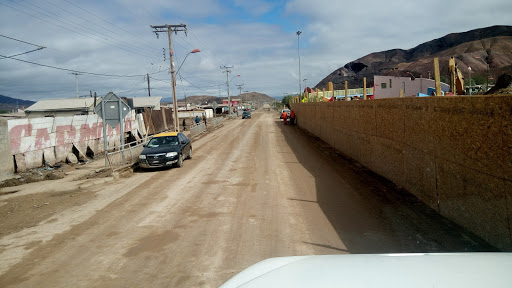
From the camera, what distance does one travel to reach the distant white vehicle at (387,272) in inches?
83.6

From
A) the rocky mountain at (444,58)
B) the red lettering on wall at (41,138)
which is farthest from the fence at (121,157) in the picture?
the rocky mountain at (444,58)

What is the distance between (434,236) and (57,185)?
12.1 metres

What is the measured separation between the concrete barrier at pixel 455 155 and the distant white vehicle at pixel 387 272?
329cm

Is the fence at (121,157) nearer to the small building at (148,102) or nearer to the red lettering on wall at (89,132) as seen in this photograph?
the red lettering on wall at (89,132)

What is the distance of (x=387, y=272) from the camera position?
Result: 2326mm

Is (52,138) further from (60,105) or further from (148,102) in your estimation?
(148,102)

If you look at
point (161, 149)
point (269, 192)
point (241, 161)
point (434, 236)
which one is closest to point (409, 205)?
point (434, 236)

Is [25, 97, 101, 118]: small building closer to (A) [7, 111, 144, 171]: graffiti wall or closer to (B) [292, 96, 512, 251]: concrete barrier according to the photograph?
(A) [7, 111, 144, 171]: graffiti wall

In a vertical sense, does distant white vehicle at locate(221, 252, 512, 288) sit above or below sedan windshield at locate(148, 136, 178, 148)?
above

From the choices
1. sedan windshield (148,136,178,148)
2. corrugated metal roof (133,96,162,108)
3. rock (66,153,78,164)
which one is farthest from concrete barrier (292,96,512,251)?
corrugated metal roof (133,96,162,108)

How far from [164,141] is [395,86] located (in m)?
15.4

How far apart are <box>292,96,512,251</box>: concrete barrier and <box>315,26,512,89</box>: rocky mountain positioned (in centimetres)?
3981

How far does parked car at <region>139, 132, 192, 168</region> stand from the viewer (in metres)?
15.0

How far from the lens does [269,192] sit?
1009cm
